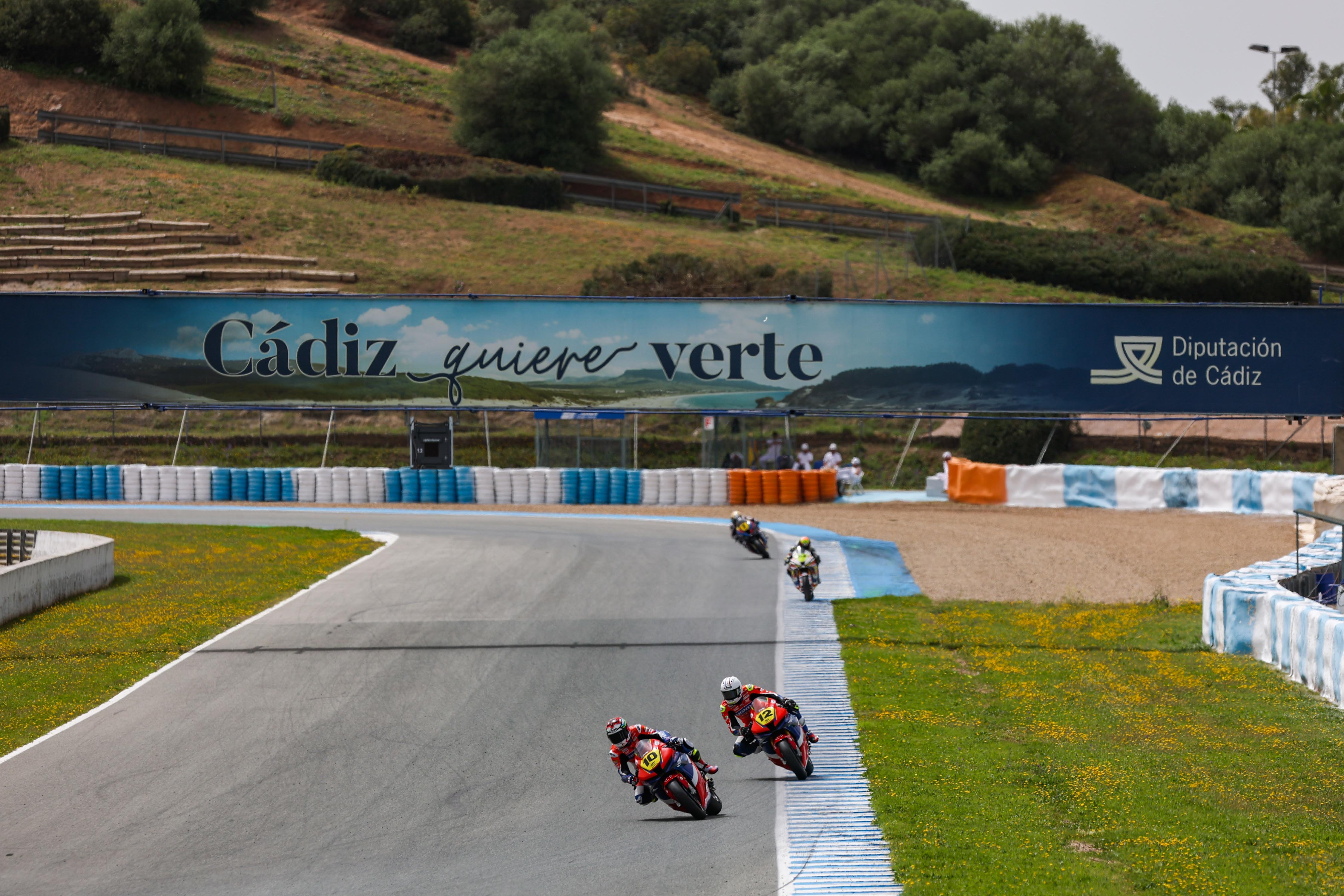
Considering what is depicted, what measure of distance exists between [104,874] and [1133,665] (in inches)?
474

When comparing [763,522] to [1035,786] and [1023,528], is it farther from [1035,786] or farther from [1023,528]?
[1035,786]

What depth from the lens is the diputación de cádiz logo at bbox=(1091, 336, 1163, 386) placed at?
127ft

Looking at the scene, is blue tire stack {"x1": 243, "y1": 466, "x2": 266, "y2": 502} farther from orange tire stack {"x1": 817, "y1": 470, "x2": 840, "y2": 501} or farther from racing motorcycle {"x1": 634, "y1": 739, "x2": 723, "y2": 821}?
racing motorcycle {"x1": 634, "y1": 739, "x2": 723, "y2": 821}

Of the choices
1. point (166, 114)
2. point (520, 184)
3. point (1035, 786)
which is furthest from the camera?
point (166, 114)

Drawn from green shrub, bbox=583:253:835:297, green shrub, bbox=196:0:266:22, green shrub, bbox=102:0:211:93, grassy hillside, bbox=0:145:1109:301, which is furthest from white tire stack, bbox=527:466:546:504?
green shrub, bbox=196:0:266:22

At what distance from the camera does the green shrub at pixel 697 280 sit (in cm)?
5675

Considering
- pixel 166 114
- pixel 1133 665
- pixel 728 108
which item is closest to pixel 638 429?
pixel 1133 665

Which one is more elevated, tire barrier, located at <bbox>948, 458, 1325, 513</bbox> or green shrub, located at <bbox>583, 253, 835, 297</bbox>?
green shrub, located at <bbox>583, 253, 835, 297</bbox>

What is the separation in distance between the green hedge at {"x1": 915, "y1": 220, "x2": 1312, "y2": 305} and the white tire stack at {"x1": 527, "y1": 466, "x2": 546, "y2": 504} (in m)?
33.1

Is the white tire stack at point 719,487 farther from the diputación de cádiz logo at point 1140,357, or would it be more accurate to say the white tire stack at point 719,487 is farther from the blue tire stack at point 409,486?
the diputación de cádiz logo at point 1140,357

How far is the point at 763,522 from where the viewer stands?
32.7 m

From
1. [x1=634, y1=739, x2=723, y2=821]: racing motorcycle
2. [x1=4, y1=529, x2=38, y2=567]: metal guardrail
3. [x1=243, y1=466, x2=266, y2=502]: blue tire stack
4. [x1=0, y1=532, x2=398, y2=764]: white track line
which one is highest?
[x1=634, y1=739, x2=723, y2=821]: racing motorcycle

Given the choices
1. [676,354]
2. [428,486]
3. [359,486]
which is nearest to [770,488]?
[676,354]

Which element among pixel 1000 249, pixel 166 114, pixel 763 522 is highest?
pixel 166 114
